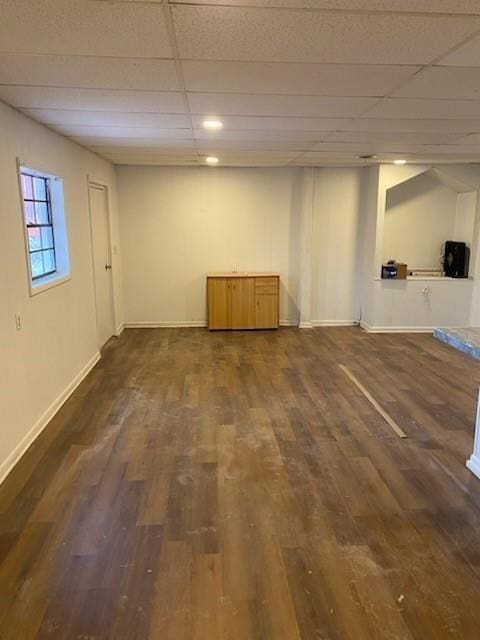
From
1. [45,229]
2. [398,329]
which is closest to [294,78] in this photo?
[45,229]

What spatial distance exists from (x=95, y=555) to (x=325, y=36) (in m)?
2.54

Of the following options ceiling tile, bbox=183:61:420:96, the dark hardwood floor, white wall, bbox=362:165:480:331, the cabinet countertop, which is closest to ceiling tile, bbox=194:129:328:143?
ceiling tile, bbox=183:61:420:96

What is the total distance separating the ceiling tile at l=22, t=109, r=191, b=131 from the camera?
318cm

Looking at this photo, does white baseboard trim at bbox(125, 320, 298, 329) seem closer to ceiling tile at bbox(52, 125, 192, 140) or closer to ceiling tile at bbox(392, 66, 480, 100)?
ceiling tile at bbox(52, 125, 192, 140)

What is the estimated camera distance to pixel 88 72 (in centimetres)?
230

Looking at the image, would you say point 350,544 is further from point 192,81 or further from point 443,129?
point 443,129

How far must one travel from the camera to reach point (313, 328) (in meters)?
6.83

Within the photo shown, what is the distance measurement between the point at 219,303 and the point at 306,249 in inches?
60.2

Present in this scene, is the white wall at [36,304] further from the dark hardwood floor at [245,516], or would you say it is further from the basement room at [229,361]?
the dark hardwood floor at [245,516]

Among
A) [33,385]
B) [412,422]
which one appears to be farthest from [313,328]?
[33,385]

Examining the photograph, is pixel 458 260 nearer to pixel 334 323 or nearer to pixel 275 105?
pixel 334 323

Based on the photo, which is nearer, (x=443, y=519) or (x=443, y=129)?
(x=443, y=519)

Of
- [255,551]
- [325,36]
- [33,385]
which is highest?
[325,36]

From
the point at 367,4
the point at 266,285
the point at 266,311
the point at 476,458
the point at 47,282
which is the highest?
the point at 367,4
